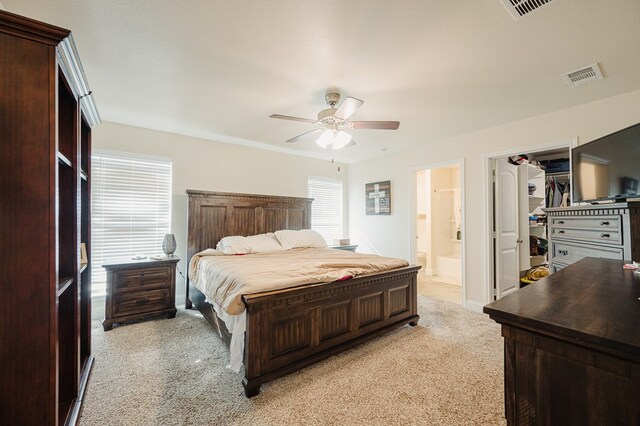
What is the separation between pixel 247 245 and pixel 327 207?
240cm

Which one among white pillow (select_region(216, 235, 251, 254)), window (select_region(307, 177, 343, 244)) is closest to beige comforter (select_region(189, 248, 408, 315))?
white pillow (select_region(216, 235, 251, 254))

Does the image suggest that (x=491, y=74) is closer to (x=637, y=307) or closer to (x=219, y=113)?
(x=637, y=307)

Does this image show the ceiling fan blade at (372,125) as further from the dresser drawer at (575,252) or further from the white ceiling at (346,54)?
the dresser drawer at (575,252)

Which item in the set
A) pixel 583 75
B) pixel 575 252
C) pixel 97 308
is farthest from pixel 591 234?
pixel 97 308

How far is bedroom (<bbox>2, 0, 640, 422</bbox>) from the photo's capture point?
1.66 m

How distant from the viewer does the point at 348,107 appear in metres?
2.30

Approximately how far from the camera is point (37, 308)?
1.07 m

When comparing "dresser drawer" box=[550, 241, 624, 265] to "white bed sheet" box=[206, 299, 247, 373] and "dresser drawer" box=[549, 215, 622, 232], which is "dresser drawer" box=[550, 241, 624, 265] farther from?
"white bed sheet" box=[206, 299, 247, 373]

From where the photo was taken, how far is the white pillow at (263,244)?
12.3 feet

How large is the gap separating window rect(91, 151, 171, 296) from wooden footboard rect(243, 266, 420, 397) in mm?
2669

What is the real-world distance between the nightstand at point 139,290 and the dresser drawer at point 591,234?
14.2 ft

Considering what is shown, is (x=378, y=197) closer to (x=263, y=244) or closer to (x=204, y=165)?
(x=263, y=244)

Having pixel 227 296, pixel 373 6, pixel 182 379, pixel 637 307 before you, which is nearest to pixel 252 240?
pixel 227 296

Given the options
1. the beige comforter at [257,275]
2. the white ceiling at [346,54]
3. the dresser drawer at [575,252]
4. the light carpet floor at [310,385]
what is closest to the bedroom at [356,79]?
the white ceiling at [346,54]
